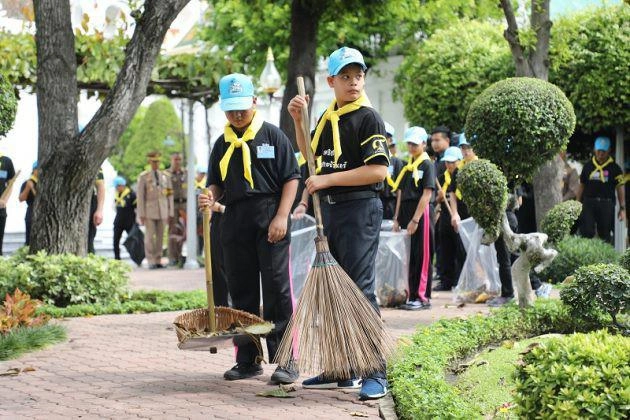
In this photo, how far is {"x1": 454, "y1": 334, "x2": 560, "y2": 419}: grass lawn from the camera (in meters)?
6.55

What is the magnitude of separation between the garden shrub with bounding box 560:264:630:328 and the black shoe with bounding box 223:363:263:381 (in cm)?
247

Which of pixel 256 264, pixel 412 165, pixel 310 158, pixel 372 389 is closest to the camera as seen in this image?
pixel 372 389

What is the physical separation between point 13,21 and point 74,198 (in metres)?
8.55

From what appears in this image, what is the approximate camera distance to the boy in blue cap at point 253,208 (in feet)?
25.0

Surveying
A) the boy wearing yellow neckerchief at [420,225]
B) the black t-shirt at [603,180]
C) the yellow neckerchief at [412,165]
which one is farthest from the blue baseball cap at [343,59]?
the black t-shirt at [603,180]

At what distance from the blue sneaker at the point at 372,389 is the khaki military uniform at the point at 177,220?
1556cm

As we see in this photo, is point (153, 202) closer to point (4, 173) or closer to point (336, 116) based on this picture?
point (4, 173)

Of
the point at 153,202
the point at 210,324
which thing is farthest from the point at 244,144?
the point at 153,202

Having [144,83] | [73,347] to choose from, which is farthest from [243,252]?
[144,83]

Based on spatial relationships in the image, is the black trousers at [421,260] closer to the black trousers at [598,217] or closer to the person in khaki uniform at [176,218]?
the black trousers at [598,217]

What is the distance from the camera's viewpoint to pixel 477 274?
13312mm

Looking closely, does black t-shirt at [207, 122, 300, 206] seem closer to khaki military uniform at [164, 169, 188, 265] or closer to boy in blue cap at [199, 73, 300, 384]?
boy in blue cap at [199, 73, 300, 384]

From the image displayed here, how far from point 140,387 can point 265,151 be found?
5.82 ft

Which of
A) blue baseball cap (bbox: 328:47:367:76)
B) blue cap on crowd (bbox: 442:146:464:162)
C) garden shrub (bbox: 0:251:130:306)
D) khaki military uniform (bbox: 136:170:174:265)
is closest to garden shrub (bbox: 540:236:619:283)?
blue cap on crowd (bbox: 442:146:464:162)
